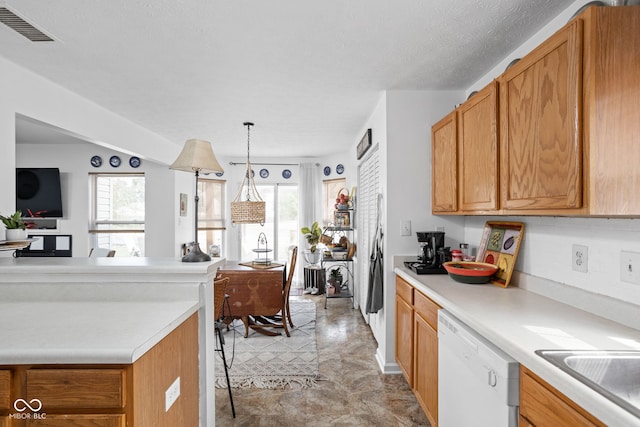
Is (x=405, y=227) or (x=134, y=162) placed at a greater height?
(x=134, y=162)

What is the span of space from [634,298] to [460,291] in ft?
2.49

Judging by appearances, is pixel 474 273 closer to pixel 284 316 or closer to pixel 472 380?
pixel 472 380

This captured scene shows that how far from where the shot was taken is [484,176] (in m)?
1.98

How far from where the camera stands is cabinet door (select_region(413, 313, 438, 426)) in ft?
6.37

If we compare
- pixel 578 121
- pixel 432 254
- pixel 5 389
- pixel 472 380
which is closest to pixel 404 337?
pixel 432 254

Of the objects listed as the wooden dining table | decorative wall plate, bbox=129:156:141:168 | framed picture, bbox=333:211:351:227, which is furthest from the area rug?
decorative wall plate, bbox=129:156:141:168

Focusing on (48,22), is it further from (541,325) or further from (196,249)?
(541,325)

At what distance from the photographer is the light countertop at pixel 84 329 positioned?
3.49 ft

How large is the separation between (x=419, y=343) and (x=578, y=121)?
5.23 ft

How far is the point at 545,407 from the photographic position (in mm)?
1044

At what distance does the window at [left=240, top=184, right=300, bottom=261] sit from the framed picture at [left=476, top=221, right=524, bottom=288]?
4.15 meters

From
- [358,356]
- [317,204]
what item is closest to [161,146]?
[317,204]

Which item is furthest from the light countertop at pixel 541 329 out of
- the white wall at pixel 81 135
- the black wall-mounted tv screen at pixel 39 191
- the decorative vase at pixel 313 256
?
the black wall-mounted tv screen at pixel 39 191

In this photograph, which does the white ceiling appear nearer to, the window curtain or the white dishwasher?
the white dishwasher
